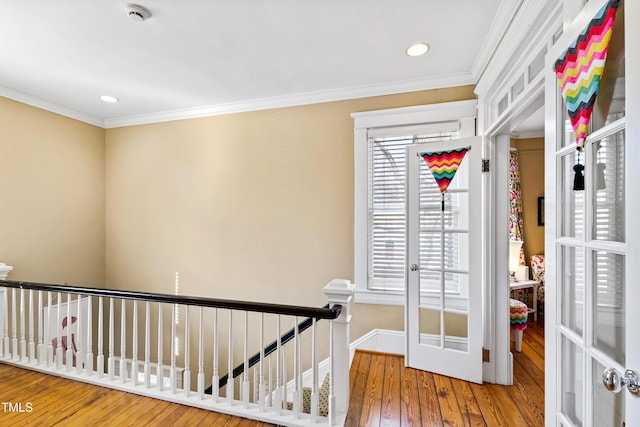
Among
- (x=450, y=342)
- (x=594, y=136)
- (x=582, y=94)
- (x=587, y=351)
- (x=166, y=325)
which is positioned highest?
(x=582, y=94)

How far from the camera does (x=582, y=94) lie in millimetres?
970

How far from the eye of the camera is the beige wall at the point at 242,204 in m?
2.95

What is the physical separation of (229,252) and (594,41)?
3.19m

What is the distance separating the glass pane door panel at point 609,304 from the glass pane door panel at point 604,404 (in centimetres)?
8

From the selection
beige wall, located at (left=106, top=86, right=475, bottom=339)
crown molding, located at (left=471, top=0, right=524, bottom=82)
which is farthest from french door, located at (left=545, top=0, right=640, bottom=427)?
beige wall, located at (left=106, top=86, right=475, bottom=339)

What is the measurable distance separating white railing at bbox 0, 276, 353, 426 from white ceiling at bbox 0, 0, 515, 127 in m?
1.70

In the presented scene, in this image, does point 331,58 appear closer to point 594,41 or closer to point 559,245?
point 594,41

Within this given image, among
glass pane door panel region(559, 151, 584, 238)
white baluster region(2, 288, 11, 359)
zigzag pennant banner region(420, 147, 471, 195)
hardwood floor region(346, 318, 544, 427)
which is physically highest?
zigzag pennant banner region(420, 147, 471, 195)

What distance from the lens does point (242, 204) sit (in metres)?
3.28

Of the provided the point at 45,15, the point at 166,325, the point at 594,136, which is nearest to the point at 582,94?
the point at 594,136

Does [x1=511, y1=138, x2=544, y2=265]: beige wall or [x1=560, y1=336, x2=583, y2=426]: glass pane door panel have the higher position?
[x1=511, y1=138, x2=544, y2=265]: beige wall

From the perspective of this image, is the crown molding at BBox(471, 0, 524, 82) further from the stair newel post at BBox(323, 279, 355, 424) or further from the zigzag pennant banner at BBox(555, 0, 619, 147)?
the stair newel post at BBox(323, 279, 355, 424)

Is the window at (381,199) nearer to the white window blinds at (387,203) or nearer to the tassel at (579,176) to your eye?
the white window blinds at (387,203)

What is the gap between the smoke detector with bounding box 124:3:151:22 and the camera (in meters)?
1.77
